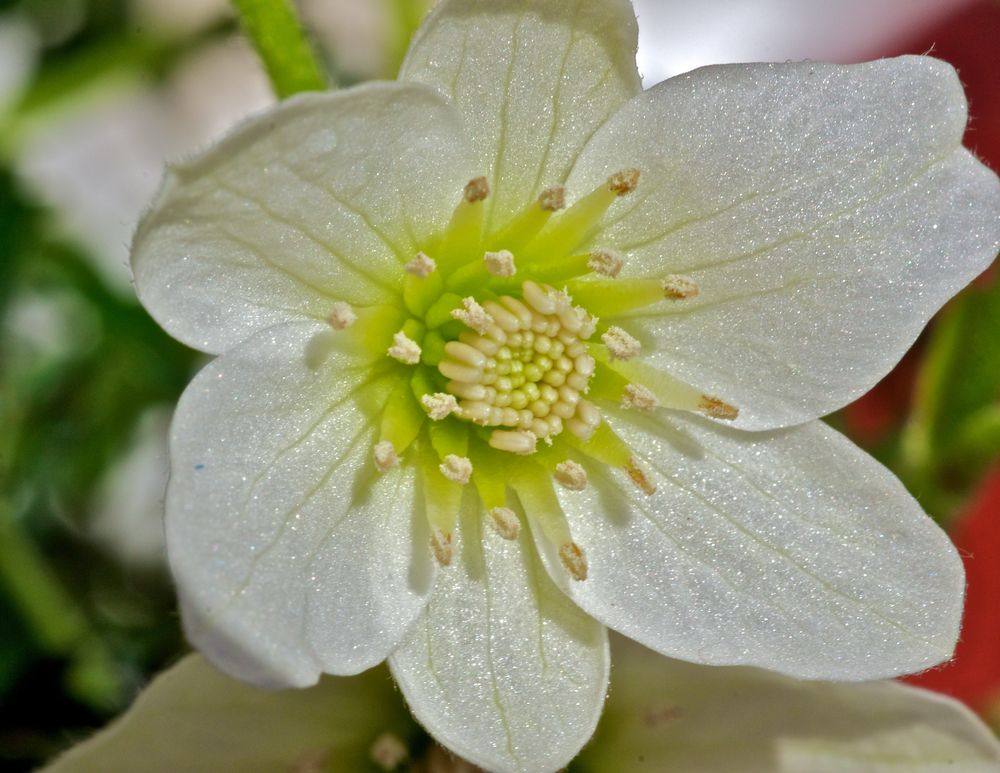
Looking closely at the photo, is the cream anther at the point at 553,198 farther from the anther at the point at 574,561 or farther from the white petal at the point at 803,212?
the anther at the point at 574,561

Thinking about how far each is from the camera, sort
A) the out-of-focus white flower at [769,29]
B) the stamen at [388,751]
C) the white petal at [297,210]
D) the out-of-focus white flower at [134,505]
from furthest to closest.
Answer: the out-of-focus white flower at [134,505] < the out-of-focus white flower at [769,29] < the stamen at [388,751] < the white petal at [297,210]

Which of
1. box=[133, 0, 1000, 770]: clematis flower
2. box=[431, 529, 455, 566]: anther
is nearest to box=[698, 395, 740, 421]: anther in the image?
box=[133, 0, 1000, 770]: clematis flower

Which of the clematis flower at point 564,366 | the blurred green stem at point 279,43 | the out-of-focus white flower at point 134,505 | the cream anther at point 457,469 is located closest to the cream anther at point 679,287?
the clematis flower at point 564,366

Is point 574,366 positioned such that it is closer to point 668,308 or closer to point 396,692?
point 668,308

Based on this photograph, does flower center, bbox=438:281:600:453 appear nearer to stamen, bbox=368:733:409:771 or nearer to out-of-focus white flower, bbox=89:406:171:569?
stamen, bbox=368:733:409:771

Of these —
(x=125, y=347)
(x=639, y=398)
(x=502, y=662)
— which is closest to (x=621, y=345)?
(x=639, y=398)

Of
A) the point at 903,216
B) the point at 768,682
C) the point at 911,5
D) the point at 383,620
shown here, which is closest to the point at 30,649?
the point at 383,620

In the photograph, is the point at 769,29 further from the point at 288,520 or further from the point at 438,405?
the point at 288,520
